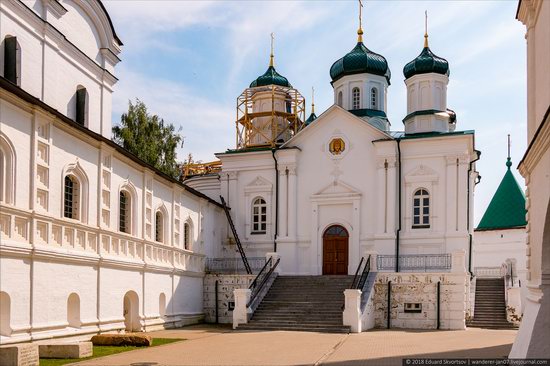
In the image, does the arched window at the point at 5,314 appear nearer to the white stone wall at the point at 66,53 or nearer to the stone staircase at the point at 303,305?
the white stone wall at the point at 66,53

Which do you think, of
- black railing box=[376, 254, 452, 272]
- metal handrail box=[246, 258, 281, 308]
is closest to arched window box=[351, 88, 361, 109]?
black railing box=[376, 254, 452, 272]

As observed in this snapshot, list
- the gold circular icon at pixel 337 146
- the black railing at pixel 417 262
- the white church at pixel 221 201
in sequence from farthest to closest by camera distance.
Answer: the gold circular icon at pixel 337 146 → the black railing at pixel 417 262 → the white church at pixel 221 201

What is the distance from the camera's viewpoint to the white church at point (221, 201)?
1650cm

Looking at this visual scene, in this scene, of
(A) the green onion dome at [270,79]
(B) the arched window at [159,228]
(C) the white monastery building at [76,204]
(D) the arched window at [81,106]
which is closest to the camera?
(C) the white monastery building at [76,204]

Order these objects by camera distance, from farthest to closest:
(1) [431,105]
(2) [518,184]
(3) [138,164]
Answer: (2) [518,184]
(1) [431,105]
(3) [138,164]

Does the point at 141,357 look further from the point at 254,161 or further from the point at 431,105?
the point at 431,105

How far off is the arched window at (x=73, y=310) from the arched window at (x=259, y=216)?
12.8 m

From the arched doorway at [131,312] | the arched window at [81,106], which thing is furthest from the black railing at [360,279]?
the arched window at [81,106]

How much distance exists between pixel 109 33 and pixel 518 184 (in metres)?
24.3

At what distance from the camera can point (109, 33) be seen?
23.9 m

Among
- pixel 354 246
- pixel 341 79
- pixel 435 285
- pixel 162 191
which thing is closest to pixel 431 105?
pixel 341 79

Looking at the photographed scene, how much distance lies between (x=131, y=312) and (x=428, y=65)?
17.0 meters

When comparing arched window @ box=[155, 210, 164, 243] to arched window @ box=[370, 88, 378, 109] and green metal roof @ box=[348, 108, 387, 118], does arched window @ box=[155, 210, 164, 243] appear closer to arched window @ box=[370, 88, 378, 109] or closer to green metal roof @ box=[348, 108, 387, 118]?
green metal roof @ box=[348, 108, 387, 118]

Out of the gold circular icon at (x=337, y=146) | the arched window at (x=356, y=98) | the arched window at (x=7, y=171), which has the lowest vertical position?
the arched window at (x=7, y=171)
